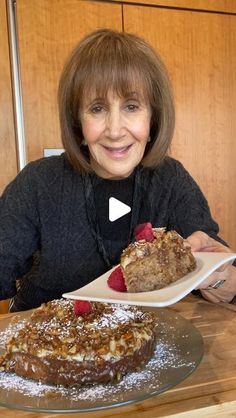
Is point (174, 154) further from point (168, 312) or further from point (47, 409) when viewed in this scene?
point (47, 409)

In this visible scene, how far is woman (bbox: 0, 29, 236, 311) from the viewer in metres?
1.17

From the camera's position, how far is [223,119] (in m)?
2.78

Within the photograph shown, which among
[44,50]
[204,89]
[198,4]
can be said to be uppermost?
[198,4]

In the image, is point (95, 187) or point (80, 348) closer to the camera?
point (80, 348)

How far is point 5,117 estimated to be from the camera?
2.24 metres

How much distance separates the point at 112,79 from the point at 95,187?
1.20ft

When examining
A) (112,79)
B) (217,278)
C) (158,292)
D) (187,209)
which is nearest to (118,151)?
(112,79)

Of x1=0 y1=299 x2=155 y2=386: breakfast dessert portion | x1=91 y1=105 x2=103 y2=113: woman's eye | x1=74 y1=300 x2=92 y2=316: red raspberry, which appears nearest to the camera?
x1=0 y1=299 x2=155 y2=386: breakfast dessert portion

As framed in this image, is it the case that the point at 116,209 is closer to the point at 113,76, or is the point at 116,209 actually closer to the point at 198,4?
the point at 113,76

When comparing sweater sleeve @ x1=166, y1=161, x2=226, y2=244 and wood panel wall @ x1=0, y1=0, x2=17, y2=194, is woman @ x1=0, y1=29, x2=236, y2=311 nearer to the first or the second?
sweater sleeve @ x1=166, y1=161, x2=226, y2=244

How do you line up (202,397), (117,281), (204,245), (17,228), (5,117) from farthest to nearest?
1. (5,117)
2. (17,228)
3. (204,245)
4. (117,281)
5. (202,397)

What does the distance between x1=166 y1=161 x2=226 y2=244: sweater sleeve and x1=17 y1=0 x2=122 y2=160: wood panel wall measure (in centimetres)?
109

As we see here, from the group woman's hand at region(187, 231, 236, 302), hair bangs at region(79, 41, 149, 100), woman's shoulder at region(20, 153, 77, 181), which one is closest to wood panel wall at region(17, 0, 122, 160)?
woman's shoulder at region(20, 153, 77, 181)

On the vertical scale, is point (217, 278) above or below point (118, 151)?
below
